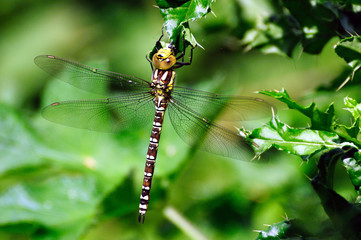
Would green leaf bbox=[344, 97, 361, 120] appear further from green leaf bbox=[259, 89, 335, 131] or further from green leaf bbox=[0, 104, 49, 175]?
green leaf bbox=[0, 104, 49, 175]

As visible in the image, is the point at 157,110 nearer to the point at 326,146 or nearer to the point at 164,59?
the point at 164,59

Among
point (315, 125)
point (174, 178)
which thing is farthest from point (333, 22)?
point (174, 178)

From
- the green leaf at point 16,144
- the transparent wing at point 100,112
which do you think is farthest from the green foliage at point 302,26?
the green leaf at point 16,144

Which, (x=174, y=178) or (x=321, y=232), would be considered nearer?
(x=321, y=232)

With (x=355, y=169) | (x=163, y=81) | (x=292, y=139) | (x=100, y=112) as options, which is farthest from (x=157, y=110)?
(x=355, y=169)

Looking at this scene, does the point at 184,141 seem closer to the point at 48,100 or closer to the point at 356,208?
the point at 48,100

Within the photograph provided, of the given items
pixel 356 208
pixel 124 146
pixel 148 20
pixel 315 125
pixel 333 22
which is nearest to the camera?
pixel 356 208
